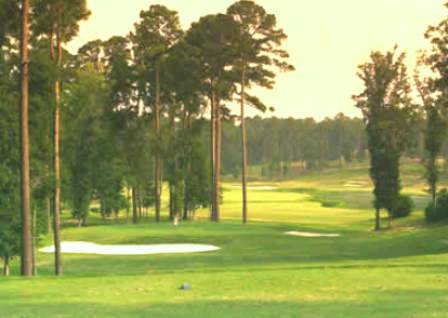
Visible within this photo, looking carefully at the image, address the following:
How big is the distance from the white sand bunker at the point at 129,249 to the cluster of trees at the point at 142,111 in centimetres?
214

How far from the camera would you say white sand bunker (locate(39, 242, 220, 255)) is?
120ft

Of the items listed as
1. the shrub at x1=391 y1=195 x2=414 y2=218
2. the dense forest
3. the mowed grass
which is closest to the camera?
the mowed grass

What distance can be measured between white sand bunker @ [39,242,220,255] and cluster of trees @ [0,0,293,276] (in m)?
2.14

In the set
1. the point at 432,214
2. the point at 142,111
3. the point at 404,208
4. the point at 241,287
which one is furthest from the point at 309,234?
the point at 241,287

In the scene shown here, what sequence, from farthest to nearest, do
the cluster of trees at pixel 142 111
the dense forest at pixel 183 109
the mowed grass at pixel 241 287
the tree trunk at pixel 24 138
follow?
the dense forest at pixel 183 109 < the cluster of trees at pixel 142 111 < the tree trunk at pixel 24 138 < the mowed grass at pixel 241 287

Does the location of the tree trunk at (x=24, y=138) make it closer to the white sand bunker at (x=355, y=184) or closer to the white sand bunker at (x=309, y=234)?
the white sand bunker at (x=309, y=234)

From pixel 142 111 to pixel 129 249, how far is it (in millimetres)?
29374

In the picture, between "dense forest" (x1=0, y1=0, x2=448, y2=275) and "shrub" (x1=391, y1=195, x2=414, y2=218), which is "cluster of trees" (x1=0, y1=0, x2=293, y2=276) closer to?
"dense forest" (x1=0, y1=0, x2=448, y2=275)

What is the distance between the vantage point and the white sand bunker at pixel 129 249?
1443 inches

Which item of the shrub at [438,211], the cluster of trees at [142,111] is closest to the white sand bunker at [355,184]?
the cluster of trees at [142,111]

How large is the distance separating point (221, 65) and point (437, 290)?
1702 inches

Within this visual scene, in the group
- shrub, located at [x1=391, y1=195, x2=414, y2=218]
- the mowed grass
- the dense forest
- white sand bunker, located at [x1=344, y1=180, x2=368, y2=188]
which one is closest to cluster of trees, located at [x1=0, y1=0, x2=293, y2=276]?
the dense forest

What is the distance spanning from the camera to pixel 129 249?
37.8 metres

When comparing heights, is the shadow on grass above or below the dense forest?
below
